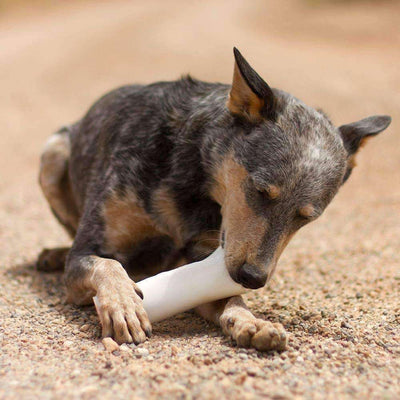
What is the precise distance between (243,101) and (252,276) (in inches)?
45.6

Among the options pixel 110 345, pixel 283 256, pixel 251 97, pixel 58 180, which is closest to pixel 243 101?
pixel 251 97

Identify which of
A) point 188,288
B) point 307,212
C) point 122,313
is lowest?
point 122,313

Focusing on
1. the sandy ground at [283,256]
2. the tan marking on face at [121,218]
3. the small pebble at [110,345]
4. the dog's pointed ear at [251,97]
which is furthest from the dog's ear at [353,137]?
the small pebble at [110,345]

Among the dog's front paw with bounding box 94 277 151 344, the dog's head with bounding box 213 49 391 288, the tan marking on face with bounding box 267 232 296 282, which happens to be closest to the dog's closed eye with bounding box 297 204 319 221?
the dog's head with bounding box 213 49 391 288

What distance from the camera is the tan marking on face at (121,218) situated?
401 centimetres

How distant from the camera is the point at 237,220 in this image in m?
3.44

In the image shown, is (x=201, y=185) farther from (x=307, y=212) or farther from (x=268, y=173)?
(x=307, y=212)

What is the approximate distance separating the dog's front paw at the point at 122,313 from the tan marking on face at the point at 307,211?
42.3 inches

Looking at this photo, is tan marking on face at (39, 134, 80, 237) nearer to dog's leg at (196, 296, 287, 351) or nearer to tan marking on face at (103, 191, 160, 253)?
tan marking on face at (103, 191, 160, 253)

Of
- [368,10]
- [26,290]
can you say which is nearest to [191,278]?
[26,290]

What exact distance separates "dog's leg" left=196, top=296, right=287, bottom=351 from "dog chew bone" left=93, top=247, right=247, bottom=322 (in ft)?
0.44

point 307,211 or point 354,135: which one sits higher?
point 354,135

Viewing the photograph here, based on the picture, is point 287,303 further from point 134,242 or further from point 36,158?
point 36,158

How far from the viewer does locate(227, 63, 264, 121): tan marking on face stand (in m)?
3.60
